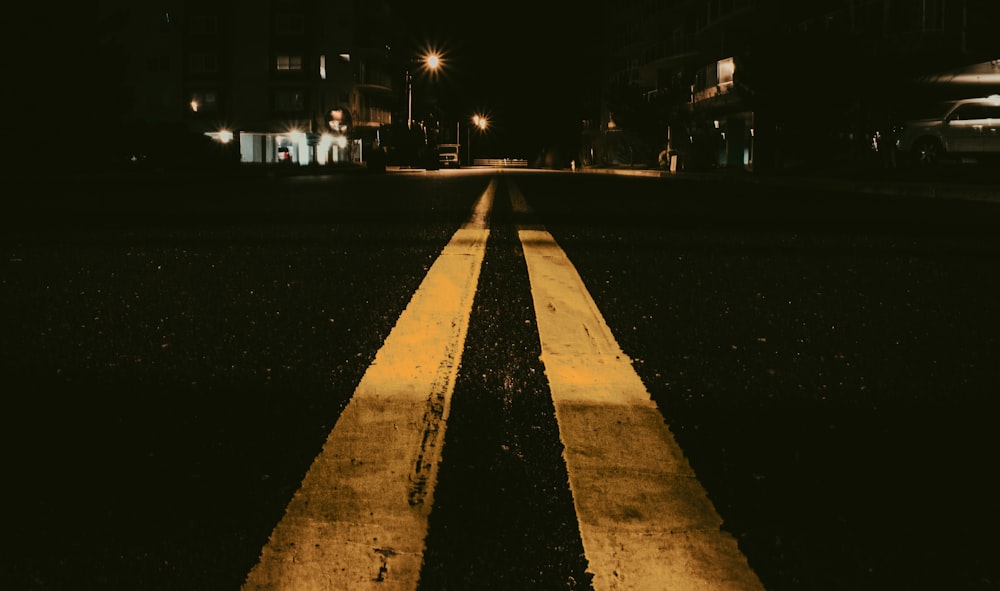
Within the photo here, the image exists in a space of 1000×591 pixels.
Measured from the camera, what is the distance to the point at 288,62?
71.8 metres

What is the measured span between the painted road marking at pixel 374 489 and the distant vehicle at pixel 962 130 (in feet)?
76.1

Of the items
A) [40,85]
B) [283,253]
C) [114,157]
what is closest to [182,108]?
[114,157]

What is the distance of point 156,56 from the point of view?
7238 centimetres

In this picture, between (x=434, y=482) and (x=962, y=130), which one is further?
(x=962, y=130)

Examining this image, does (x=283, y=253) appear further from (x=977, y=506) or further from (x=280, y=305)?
(x=977, y=506)

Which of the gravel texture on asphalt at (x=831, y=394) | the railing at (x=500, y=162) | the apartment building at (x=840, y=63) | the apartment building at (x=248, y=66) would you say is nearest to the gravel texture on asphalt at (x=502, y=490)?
the gravel texture on asphalt at (x=831, y=394)

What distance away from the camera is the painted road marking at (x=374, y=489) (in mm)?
1612

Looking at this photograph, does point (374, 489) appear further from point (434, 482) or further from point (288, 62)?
point (288, 62)

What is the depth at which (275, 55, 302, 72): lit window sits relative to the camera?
2825 inches

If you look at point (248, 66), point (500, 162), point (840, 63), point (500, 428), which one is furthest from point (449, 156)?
point (500, 428)

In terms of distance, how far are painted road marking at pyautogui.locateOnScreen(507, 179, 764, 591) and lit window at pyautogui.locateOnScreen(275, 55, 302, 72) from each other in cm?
7140

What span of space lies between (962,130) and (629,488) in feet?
80.4

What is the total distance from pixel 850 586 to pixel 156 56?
3013 inches

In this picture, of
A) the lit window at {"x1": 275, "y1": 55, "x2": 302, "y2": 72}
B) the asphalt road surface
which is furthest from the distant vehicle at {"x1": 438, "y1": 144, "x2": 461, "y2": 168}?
the asphalt road surface
